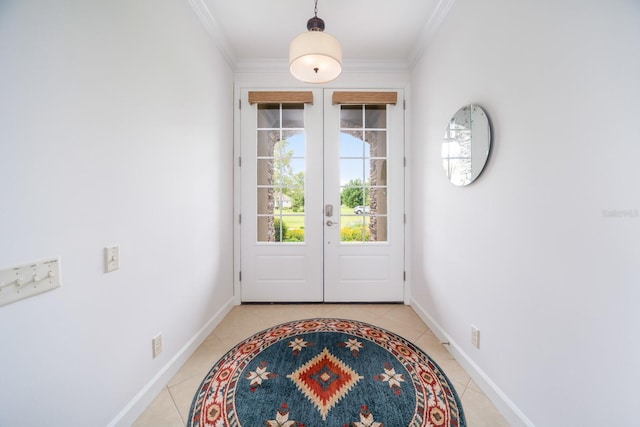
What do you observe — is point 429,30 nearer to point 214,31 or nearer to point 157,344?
point 214,31

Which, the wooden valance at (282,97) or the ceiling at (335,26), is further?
the wooden valance at (282,97)

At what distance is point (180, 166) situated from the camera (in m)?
1.77

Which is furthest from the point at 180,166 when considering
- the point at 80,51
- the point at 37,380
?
the point at 37,380

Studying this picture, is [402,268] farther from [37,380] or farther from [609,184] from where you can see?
[37,380]

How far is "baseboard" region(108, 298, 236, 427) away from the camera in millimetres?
1257

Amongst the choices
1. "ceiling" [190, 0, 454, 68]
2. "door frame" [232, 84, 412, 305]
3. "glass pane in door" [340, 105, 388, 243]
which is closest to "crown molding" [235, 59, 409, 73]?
"ceiling" [190, 0, 454, 68]

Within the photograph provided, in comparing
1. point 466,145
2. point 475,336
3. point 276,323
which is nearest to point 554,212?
point 466,145

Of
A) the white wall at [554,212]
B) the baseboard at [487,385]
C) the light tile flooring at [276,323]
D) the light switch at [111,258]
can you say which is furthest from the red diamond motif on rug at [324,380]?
the light switch at [111,258]

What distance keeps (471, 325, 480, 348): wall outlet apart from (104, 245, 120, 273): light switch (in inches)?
83.8

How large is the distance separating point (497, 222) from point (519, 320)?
1.72 ft

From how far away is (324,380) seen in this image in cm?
161

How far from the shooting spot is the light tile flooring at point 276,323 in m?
1.36

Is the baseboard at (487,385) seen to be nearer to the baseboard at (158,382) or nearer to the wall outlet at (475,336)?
the wall outlet at (475,336)

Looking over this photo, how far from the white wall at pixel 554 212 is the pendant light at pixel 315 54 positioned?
36.8 inches
